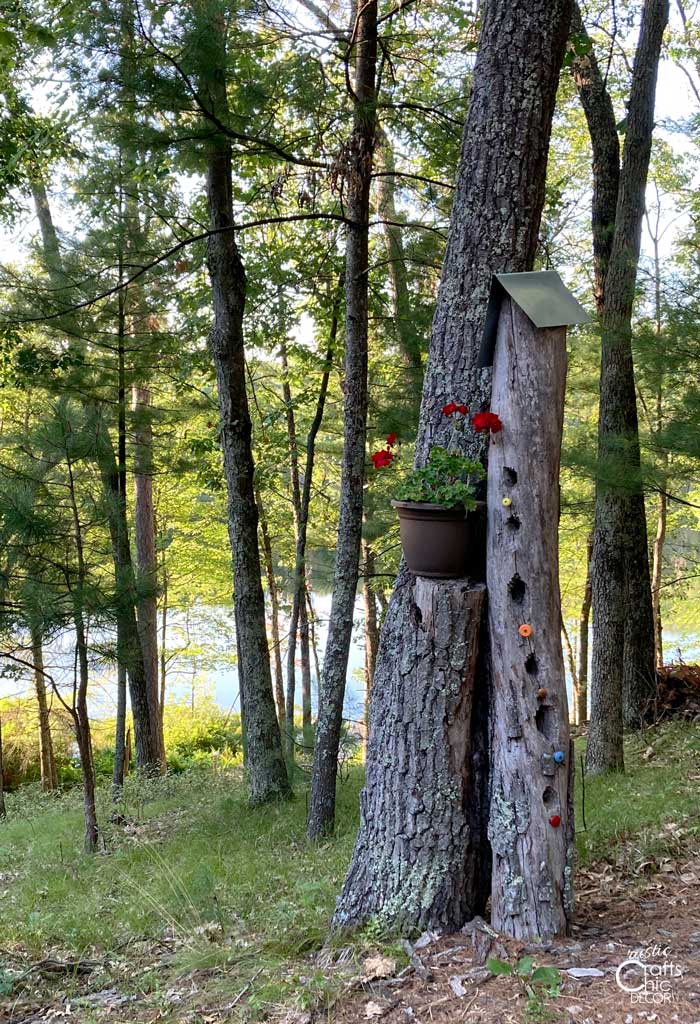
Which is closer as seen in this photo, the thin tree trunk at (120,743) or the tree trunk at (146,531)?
the thin tree trunk at (120,743)

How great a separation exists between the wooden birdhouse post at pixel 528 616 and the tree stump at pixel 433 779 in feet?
0.45

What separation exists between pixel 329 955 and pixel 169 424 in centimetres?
818

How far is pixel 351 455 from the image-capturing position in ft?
20.8

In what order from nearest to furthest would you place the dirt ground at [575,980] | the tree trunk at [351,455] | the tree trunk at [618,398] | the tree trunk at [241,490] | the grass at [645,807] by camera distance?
1. the dirt ground at [575,980]
2. the grass at [645,807]
3. the tree trunk at [351,455]
4. the tree trunk at [618,398]
5. the tree trunk at [241,490]

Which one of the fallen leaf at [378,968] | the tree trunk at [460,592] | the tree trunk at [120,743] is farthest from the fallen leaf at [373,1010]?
the tree trunk at [120,743]

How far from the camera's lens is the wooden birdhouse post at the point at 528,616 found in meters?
3.12

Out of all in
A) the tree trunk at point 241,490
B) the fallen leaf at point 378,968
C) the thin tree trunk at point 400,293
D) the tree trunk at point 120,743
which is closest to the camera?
the fallen leaf at point 378,968

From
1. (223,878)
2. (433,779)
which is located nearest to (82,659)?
(223,878)

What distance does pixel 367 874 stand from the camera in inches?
136

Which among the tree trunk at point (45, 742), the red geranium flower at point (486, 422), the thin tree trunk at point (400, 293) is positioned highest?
the thin tree trunk at point (400, 293)

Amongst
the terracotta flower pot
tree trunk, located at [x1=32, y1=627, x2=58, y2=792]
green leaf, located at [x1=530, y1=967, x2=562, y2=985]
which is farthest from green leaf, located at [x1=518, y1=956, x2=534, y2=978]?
tree trunk, located at [x1=32, y1=627, x2=58, y2=792]

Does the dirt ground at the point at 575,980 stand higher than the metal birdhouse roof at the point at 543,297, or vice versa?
the metal birdhouse roof at the point at 543,297

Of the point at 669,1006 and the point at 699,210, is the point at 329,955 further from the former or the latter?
the point at 699,210

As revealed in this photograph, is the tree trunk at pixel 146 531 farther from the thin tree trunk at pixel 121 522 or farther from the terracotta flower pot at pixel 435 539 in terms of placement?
the terracotta flower pot at pixel 435 539
